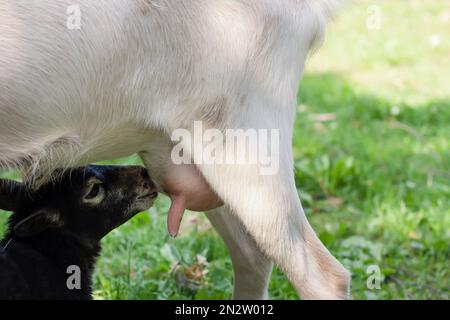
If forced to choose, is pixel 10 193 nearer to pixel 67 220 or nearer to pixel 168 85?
pixel 67 220

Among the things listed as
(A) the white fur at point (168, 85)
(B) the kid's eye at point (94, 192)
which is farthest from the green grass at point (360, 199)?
(B) the kid's eye at point (94, 192)

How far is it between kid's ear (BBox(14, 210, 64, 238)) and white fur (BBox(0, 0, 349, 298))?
315mm

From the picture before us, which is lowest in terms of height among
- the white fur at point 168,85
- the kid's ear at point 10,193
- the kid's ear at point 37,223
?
the kid's ear at point 37,223

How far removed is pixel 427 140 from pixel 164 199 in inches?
106

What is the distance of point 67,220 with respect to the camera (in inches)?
154

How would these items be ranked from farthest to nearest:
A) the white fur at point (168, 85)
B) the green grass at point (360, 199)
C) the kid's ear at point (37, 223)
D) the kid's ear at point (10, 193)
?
the green grass at point (360, 199) → the kid's ear at point (10, 193) → the kid's ear at point (37, 223) → the white fur at point (168, 85)

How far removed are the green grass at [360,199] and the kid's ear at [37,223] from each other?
32.1 inches

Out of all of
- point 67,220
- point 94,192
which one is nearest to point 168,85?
point 94,192

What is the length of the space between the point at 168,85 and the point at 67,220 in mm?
935

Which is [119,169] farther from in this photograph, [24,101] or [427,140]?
[427,140]

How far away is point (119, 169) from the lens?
4039 millimetres

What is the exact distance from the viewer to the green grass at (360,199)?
477cm

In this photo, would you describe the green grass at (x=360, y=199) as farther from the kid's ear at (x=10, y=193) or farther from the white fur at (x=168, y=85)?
the kid's ear at (x=10, y=193)

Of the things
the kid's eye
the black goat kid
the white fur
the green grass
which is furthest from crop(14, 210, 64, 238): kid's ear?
the green grass
